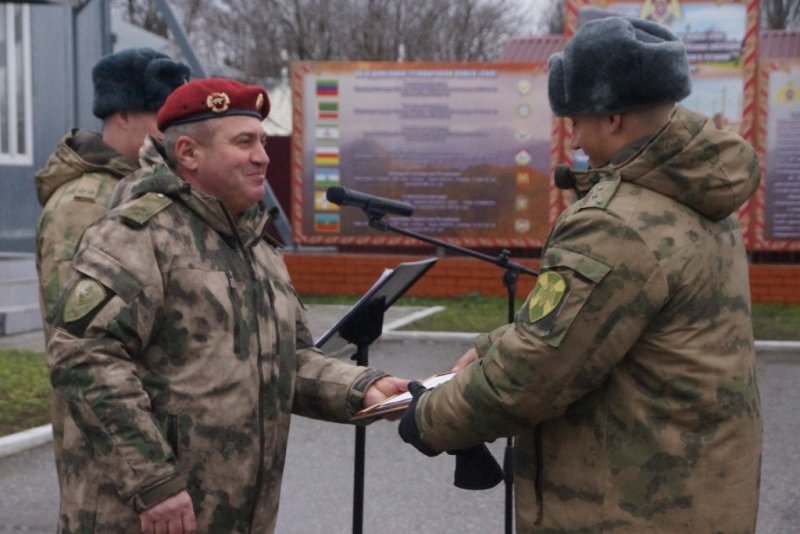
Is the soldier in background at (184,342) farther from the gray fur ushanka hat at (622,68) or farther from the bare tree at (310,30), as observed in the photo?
the bare tree at (310,30)

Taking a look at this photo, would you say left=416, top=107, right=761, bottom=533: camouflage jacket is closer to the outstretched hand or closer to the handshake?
the handshake

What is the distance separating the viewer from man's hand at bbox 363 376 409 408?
115 inches

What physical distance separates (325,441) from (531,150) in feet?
23.5

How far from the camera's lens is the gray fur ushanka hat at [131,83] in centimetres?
353

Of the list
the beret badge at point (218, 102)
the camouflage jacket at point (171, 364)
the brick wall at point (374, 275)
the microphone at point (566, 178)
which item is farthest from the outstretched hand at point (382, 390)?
the brick wall at point (374, 275)

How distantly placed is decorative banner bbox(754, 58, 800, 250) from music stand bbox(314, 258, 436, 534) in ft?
33.0

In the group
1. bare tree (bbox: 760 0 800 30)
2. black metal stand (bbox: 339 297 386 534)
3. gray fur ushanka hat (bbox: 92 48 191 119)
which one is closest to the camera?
black metal stand (bbox: 339 297 386 534)

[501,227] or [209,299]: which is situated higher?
[209,299]

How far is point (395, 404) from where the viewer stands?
2.72 meters

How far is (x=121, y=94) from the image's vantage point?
3541 millimetres

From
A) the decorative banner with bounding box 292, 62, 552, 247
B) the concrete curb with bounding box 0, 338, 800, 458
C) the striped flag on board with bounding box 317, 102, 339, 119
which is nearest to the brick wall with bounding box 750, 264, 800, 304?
the decorative banner with bounding box 292, 62, 552, 247

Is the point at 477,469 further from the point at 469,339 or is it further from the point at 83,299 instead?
the point at 469,339

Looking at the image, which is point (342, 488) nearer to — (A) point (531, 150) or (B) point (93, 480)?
(B) point (93, 480)

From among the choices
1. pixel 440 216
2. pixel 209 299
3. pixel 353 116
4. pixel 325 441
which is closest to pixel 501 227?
pixel 440 216
